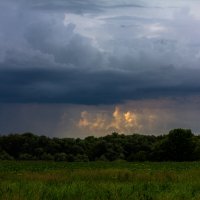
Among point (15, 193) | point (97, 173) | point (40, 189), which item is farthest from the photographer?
point (97, 173)

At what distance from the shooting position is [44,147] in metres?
88.1

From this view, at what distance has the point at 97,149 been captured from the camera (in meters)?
93.4

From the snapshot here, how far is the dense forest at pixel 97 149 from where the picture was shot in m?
85.2

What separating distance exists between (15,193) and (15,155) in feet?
235

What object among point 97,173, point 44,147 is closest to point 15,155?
point 44,147

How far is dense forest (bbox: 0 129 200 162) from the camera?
279 ft

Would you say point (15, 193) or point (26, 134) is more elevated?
point (26, 134)

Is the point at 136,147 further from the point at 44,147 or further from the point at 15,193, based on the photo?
the point at 15,193

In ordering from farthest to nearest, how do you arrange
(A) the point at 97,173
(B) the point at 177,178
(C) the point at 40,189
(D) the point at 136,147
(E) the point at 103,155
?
(D) the point at 136,147
(E) the point at 103,155
(A) the point at 97,173
(B) the point at 177,178
(C) the point at 40,189

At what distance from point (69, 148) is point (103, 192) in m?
68.5

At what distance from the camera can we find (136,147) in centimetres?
9919

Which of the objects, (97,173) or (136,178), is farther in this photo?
(97,173)

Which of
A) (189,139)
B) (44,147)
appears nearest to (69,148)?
(44,147)

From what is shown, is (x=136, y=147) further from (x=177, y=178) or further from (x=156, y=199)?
(x=156, y=199)
